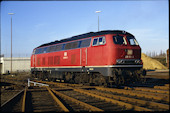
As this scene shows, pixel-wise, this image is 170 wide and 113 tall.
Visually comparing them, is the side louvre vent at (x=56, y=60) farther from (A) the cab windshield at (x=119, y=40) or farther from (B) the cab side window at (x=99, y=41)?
(A) the cab windshield at (x=119, y=40)

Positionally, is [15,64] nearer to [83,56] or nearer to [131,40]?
[83,56]

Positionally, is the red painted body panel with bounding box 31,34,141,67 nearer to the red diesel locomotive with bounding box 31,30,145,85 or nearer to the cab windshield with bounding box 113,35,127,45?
the red diesel locomotive with bounding box 31,30,145,85

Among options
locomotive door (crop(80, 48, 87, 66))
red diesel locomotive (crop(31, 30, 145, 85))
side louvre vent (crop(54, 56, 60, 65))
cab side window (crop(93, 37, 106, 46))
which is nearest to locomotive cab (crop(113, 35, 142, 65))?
red diesel locomotive (crop(31, 30, 145, 85))

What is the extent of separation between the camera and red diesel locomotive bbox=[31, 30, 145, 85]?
45.9 feet

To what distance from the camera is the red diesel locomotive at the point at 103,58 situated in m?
14.0

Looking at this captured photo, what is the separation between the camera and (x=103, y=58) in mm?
14508

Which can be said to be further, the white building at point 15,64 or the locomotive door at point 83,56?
the white building at point 15,64

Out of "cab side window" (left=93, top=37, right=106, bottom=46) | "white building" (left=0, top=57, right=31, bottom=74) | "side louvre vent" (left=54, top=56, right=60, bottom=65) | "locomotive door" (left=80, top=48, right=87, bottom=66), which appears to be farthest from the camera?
"white building" (left=0, top=57, right=31, bottom=74)

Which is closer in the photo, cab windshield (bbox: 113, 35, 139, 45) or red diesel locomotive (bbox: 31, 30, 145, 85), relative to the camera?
red diesel locomotive (bbox: 31, 30, 145, 85)

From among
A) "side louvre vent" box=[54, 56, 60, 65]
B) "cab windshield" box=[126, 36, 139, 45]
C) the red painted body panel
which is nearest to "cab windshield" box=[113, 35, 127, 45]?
the red painted body panel

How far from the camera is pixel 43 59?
24.7m

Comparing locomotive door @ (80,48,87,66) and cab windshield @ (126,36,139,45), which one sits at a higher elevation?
cab windshield @ (126,36,139,45)

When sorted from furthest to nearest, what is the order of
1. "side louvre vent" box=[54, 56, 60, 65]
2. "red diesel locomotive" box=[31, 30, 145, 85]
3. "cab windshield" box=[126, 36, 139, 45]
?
"side louvre vent" box=[54, 56, 60, 65] < "cab windshield" box=[126, 36, 139, 45] < "red diesel locomotive" box=[31, 30, 145, 85]

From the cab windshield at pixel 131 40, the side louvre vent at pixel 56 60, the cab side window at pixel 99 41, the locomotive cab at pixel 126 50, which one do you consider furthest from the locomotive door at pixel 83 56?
the side louvre vent at pixel 56 60
